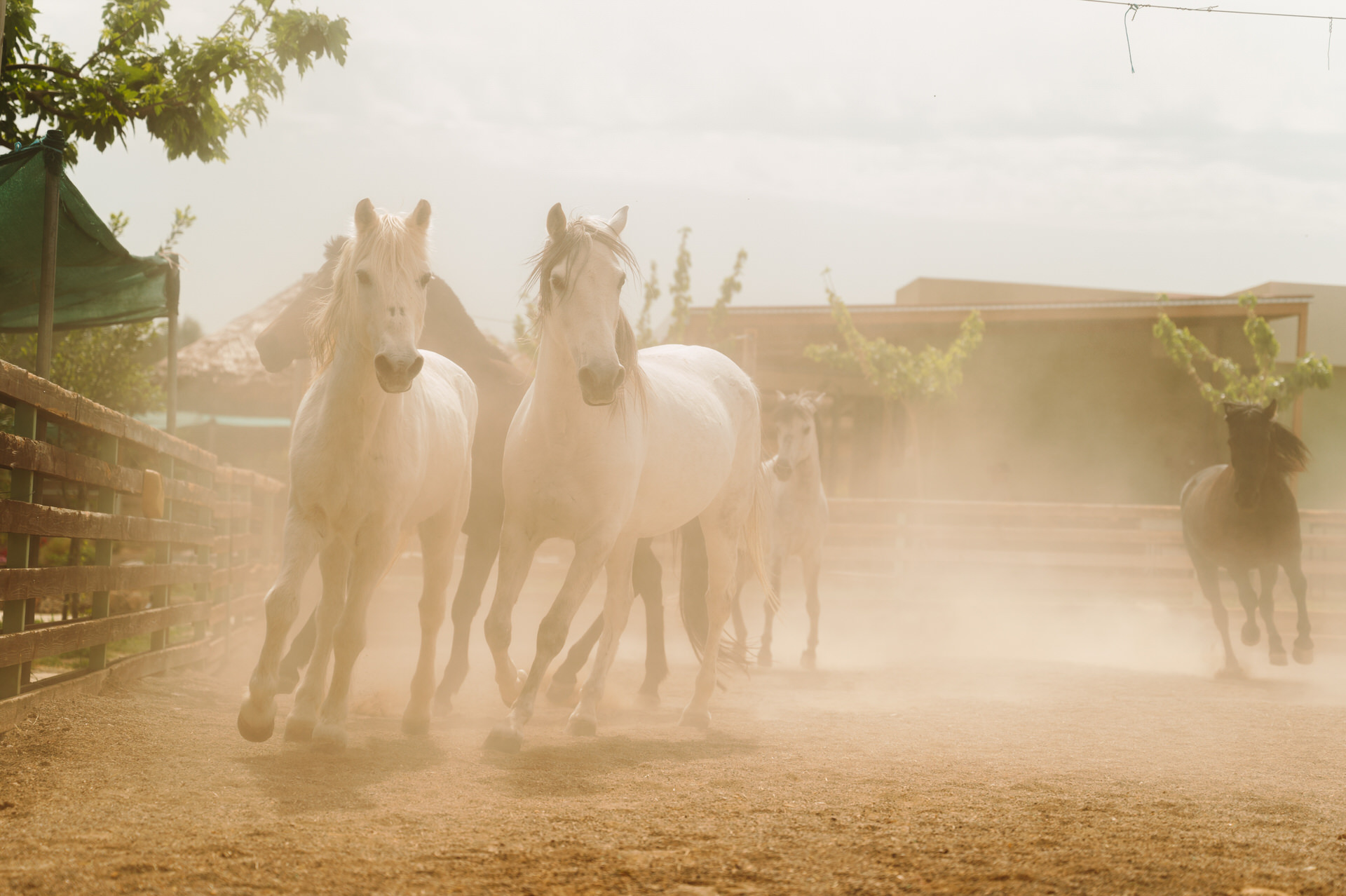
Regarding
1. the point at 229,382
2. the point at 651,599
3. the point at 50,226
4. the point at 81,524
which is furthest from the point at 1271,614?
the point at 229,382

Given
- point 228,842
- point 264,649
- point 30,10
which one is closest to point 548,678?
point 264,649

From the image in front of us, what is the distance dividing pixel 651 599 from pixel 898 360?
46.3 feet

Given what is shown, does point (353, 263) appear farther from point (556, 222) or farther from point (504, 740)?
point (504, 740)

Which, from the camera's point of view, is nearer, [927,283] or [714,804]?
[714,804]

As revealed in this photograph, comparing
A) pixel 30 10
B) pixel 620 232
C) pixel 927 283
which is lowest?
pixel 620 232

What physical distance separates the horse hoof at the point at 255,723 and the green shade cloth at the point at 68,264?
10.1 feet

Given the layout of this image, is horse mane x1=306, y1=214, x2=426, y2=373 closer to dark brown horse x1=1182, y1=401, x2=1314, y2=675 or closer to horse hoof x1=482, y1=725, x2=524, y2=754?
horse hoof x1=482, y1=725, x2=524, y2=754

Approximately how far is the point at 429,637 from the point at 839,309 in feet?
52.8

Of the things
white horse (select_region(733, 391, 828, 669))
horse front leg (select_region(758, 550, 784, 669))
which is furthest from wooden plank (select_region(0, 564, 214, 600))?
white horse (select_region(733, 391, 828, 669))

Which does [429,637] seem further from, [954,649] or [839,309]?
[839,309]

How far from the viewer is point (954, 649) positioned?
10.5m

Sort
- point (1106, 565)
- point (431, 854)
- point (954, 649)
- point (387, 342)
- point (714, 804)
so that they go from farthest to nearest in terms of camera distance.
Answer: point (1106, 565), point (954, 649), point (387, 342), point (714, 804), point (431, 854)

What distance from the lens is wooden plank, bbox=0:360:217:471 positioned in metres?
3.69

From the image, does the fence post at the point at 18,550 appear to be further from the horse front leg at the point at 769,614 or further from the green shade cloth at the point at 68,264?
the horse front leg at the point at 769,614
